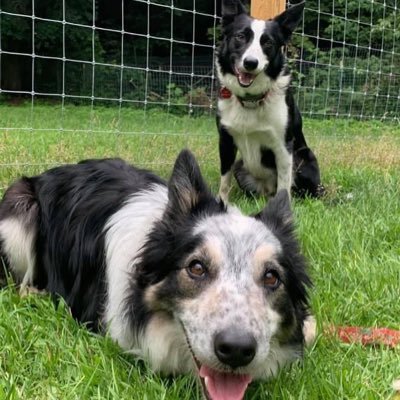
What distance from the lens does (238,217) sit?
8.13 ft

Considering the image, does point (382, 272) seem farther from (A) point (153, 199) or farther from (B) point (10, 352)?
(B) point (10, 352)

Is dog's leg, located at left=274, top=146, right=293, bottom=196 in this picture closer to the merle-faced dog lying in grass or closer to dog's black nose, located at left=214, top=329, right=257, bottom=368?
the merle-faced dog lying in grass

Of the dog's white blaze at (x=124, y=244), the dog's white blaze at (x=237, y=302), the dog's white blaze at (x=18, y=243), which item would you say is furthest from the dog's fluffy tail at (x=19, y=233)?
the dog's white blaze at (x=237, y=302)

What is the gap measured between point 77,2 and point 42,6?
6.76 feet

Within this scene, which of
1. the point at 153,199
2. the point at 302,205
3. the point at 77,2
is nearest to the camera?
the point at 153,199

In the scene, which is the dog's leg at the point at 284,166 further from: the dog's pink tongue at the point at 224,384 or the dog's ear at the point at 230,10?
the dog's pink tongue at the point at 224,384

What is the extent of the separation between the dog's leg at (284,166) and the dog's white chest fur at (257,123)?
3 cm

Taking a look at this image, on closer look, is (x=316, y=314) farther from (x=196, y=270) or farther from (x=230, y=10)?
(x=230, y=10)

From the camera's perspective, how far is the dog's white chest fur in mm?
5594

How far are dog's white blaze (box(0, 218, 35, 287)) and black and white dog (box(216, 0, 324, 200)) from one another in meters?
2.49

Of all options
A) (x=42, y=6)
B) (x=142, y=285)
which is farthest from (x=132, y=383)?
(x=42, y=6)

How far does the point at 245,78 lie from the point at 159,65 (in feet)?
45.5

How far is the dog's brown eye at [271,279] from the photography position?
2.25 metres

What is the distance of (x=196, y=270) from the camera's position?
7.32ft
